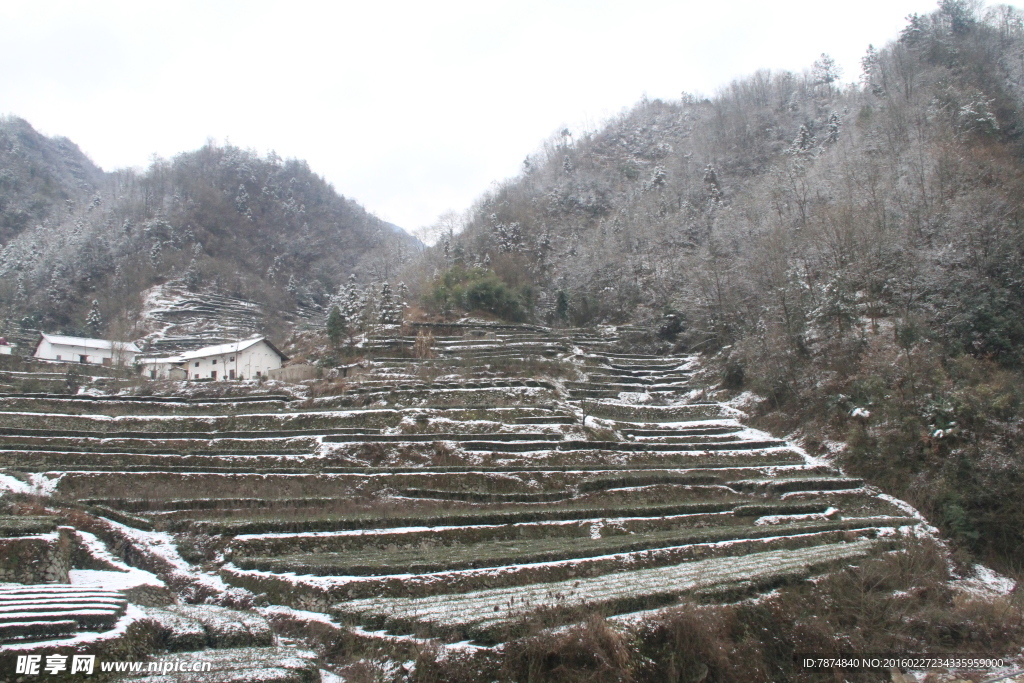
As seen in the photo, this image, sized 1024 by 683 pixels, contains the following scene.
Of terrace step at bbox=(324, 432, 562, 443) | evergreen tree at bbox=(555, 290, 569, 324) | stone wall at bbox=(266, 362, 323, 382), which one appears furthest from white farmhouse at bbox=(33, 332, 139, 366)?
evergreen tree at bbox=(555, 290, 569, 324)

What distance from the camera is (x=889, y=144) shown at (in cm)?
4603

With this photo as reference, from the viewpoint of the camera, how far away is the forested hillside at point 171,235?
70750 millimetres

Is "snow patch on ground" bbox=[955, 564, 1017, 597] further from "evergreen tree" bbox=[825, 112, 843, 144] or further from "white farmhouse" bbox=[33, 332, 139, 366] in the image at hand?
"white farmhouse" bbox=[33, 332, 139, 366]

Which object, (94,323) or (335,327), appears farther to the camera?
(94,323)

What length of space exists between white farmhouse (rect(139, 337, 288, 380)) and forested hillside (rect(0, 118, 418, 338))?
2303 cm

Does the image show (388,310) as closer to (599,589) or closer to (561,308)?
(561,308)

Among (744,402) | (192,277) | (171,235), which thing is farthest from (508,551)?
(171,235)

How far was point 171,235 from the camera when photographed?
84000mm

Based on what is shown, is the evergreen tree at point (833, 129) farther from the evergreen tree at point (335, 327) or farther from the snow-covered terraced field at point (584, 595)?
the snow-covered terraced field at point (584, 595)

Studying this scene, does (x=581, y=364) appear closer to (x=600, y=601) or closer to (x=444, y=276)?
(x=444, y=276)

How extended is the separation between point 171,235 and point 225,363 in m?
52.5

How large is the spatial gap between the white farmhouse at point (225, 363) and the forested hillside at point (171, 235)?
2303 cm

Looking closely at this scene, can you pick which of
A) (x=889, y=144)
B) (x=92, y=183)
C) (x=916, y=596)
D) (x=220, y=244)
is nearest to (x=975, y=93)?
(x=889, y=144)

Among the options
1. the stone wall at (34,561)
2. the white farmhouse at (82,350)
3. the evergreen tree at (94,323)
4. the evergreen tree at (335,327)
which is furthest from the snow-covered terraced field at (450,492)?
the evergreen tree at (94,323)
